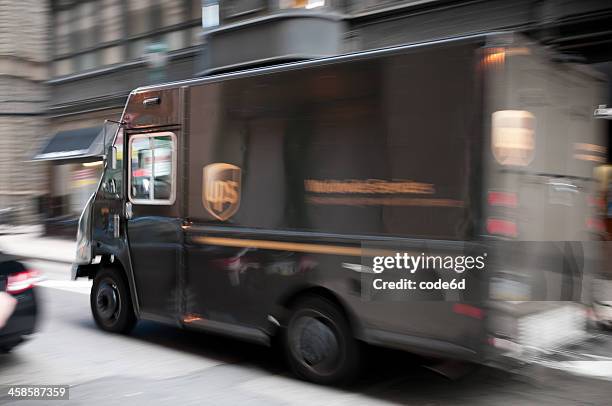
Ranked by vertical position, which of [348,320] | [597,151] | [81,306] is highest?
[597,151]

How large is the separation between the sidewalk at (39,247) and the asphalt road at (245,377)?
9188 mm

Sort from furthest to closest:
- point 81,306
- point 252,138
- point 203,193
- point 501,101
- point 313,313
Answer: point 81,306 → point 203,193 → point 252,138 → point 313,313 → point 501,101

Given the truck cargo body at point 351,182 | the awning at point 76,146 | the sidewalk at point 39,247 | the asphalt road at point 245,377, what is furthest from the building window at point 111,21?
the asphalt road at point 245,377

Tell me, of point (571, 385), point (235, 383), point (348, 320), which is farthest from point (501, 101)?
point (235, 383)

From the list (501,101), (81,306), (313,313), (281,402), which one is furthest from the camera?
(81,306)

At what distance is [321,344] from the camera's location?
5223 mm

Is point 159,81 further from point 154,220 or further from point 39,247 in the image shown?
point 154,220

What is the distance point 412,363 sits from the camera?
5.91 metres

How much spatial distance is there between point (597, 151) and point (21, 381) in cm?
582

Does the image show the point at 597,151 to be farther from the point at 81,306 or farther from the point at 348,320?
the point at 81,306

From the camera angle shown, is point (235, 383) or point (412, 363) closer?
point (235, 383)

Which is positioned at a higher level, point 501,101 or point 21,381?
point 501,101

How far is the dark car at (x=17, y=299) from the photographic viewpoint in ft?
18.2

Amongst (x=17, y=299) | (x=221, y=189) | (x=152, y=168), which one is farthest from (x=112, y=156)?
(x=17, y=299)
